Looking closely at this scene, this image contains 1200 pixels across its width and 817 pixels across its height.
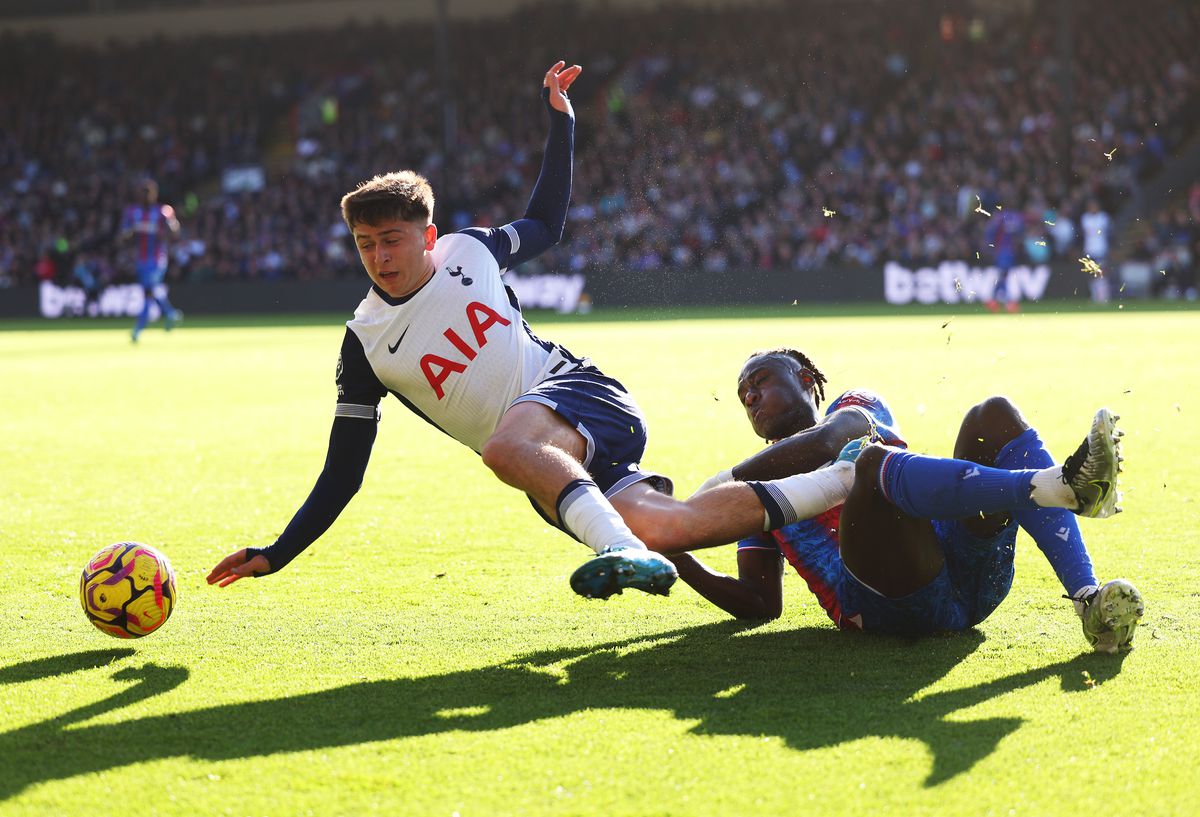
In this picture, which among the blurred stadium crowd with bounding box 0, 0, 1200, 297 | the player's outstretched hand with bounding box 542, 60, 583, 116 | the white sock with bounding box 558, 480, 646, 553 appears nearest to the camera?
the white sock with bounding box 558, 480, 646, 553

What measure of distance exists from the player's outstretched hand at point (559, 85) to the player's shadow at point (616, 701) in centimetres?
197

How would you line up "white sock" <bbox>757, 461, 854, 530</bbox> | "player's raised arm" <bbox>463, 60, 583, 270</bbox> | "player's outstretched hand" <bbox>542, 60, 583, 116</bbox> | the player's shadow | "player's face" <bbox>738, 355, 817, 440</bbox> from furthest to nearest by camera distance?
"player's outstretched hand" <bbox>542, 60, 583, 116</bbox> < "player's raised arm" <bbox>463, 60, 583, 270</bbox> < "player's face" <bbox>738, 355, 817, 440</bbox> < "white sock" <bbox>757, 461, 854, 530</bbox> < the player's shadow

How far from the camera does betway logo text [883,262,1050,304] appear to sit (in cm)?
2606

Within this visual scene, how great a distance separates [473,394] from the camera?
4.46 meters

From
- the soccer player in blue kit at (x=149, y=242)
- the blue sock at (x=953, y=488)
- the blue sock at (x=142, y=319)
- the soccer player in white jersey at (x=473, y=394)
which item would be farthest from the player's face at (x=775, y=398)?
the soccer player in blue kit at (x=149, y=242)

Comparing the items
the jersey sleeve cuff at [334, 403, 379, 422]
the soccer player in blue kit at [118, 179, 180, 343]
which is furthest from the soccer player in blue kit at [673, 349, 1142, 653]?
the soccer player in blue kit at [118, 179, 180, 343]

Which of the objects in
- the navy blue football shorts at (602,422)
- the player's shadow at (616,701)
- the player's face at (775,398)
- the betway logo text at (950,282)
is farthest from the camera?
the betway logo text at (950,282)

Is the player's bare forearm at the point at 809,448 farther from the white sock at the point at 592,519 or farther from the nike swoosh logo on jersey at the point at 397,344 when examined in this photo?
the nike swoosh logo on jersey at the point at 397,344

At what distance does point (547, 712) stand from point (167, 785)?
938 mm

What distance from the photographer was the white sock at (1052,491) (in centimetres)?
332

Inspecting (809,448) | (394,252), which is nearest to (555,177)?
(394,252)

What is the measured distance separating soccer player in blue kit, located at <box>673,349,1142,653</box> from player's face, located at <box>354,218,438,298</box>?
114 centimetres

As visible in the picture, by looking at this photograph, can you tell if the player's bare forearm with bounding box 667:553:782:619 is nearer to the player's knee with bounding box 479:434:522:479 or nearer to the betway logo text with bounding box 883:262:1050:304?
the player's knee with bounding box 479:434:522:479

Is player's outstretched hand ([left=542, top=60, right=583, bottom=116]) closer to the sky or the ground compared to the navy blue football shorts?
closer to the sky
